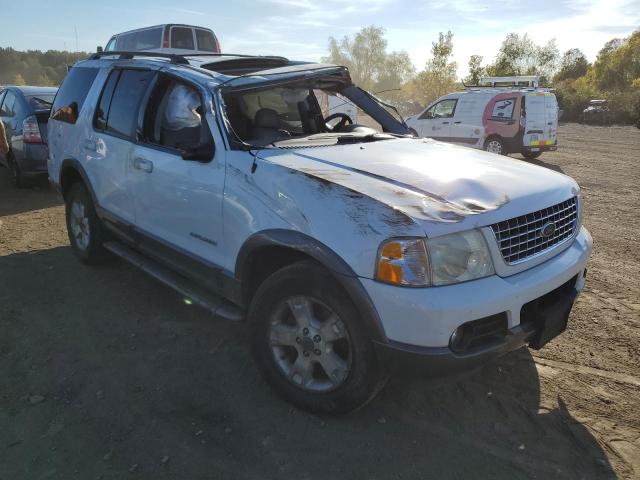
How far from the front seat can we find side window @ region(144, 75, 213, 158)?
38cm

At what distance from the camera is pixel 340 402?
259 cm

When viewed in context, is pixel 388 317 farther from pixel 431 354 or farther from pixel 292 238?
pixel 292 238

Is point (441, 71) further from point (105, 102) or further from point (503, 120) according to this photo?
point (105, 102)

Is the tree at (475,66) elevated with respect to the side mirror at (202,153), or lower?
elevated

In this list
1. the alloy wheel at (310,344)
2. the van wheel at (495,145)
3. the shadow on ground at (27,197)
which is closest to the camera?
the alloy wheel at (310,344)

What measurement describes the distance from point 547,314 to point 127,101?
3442 mm

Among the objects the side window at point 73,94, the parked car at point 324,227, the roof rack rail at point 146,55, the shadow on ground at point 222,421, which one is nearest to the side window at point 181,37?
the side window at point 73,94

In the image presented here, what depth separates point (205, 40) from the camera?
40.7 ft

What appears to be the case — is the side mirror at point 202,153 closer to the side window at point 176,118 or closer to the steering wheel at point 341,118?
the side window at point 176,118

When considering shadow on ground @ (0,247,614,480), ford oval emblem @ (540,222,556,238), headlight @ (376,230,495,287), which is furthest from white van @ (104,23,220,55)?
headlight @ (376,230,495,287)

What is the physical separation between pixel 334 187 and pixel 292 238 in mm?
340

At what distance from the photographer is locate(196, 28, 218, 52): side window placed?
12156 millimetres

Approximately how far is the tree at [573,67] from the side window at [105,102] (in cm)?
6176

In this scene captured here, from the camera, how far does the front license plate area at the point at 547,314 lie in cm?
247
